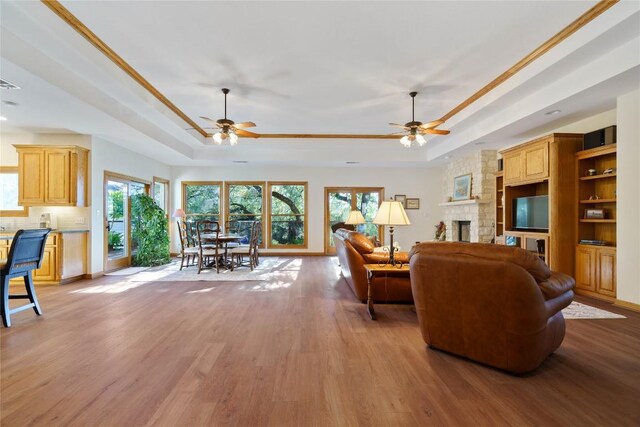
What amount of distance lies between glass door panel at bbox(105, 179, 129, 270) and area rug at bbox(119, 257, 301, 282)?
79 centimetres

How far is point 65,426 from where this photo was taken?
1.67 meters

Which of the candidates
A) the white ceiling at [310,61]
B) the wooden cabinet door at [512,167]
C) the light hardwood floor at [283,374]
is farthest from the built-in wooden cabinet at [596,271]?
the white ceiling at [310,61]

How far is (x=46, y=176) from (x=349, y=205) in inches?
273

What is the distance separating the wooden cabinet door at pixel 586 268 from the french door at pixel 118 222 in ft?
27.6

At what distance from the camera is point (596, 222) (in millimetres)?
4645

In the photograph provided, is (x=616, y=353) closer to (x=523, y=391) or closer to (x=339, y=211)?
(x=523, y=391)

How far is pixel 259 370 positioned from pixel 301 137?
5.79 metres

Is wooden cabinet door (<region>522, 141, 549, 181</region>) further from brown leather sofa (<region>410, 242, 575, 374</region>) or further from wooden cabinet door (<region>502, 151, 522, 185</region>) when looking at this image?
brown leather sofa (<region>410, 242, 575, 374</region>)

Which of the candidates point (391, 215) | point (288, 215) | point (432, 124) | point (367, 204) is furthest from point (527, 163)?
point (288, 215)

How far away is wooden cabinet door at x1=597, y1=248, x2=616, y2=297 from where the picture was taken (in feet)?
13.1

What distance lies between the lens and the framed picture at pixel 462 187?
7.32 meters

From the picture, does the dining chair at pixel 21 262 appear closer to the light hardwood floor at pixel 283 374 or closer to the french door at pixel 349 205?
the light hardwood floor at pixel 283 374

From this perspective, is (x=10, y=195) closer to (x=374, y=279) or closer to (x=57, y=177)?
(x=57, y=177)

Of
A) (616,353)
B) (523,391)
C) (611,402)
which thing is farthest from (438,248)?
(616,353)
